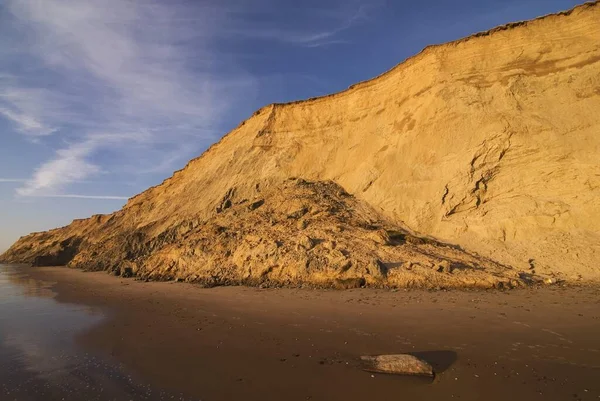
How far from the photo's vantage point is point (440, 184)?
53.0ft

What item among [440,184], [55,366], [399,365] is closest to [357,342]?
[399,365]

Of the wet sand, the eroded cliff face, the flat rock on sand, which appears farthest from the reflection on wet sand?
the eroded cliff face

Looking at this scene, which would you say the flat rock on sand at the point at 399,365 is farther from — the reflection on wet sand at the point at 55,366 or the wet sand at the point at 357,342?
the reflection on wet sand at the point at 55,366

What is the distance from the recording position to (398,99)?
809 inches

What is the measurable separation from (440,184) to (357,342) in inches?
445

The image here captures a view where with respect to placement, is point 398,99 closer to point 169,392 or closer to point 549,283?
point 549,283

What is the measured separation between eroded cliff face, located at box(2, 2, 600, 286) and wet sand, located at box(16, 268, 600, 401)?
233 centimetres

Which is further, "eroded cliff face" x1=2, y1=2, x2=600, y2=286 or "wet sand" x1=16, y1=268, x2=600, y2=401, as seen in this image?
"eroded cliff face" x1=2, y1=2, x2=600, y2=286

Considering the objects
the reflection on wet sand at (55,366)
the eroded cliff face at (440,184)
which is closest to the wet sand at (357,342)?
the reflection on wet sand at (55,366)

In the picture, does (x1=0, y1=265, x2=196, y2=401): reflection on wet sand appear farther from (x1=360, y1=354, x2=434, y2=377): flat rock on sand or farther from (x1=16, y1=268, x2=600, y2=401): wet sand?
(x1=360, y1=354, x2=434, y2=377): flat rock on sand

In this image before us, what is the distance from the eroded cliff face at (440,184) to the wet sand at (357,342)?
2.33 meters

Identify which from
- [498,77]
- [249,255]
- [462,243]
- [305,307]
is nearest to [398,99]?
[498,77]

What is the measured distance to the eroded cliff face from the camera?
13.0m

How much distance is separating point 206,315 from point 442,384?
6.08 metres
